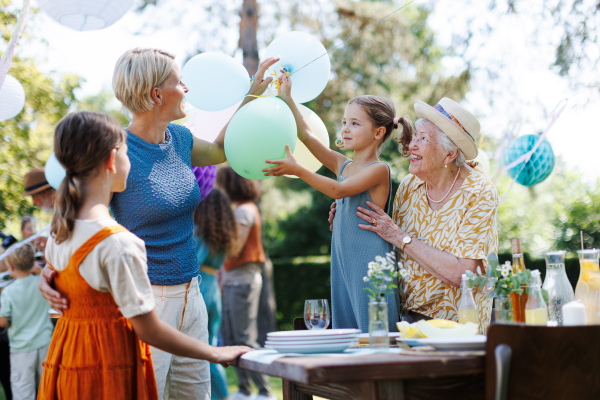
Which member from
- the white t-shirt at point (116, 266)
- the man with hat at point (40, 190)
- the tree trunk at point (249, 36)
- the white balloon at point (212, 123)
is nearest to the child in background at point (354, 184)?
the white balloon at point (212, 123)

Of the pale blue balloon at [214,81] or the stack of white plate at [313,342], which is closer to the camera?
the stack of white plate at [313,342]

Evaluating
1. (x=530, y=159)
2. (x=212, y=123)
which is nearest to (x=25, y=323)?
(x=212, y=123)

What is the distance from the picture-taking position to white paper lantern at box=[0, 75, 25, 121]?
12.6ft

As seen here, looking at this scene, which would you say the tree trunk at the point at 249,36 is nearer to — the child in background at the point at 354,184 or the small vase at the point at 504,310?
the child in background at the point at 354,184

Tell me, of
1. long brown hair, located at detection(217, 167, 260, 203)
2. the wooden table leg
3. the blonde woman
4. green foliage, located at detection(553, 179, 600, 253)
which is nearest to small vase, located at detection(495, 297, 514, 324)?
the wooden table leg

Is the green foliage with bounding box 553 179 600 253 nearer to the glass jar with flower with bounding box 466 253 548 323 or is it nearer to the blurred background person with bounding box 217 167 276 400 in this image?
the blurred background person with bounding box 217 167 276 400

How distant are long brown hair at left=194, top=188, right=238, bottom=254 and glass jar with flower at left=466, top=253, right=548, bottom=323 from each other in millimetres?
2779

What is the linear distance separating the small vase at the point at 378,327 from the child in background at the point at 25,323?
3.18 metres

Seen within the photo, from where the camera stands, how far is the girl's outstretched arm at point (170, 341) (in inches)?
57.4

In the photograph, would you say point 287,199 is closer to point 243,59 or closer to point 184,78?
point 243,59

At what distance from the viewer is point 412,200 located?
243cm

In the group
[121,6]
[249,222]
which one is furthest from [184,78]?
[249,222]

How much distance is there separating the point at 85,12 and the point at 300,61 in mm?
1128

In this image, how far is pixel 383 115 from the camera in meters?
2.38
